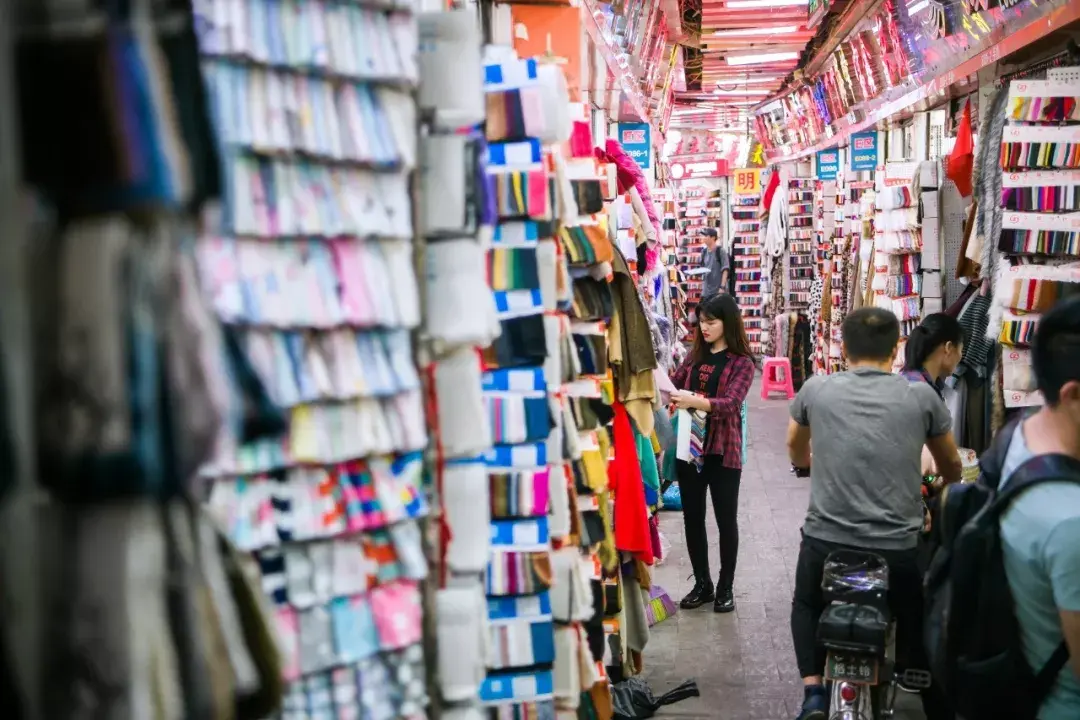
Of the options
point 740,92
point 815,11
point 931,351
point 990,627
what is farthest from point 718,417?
point 740,92

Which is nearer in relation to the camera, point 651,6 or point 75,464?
point 75,464

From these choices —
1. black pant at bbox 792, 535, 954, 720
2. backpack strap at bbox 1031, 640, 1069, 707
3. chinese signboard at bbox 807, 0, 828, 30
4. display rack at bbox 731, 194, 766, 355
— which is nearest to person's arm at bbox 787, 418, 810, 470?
black pant at bbox 792, 535, 954, 720

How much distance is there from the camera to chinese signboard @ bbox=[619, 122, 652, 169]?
1029 centimetres

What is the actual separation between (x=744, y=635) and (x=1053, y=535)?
3.57 metres

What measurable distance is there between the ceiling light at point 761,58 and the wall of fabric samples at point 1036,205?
1188 centimetres

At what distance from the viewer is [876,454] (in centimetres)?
379

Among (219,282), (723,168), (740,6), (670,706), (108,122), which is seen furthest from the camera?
(723,168)

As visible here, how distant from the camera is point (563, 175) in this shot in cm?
343

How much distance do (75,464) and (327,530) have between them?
3.58 feet

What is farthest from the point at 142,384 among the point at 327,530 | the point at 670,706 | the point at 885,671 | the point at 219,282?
the point at 670,706

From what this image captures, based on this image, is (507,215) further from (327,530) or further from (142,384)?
(142,384)

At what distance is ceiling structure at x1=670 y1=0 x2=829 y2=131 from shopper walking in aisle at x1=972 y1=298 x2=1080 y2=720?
1118cm

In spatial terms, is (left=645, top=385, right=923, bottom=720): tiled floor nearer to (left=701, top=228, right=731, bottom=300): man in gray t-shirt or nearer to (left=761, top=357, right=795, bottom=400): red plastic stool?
(left=761, top=357, right=795, bottom=400): red plastic stool

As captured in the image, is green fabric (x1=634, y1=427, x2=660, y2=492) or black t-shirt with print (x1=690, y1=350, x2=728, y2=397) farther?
black t-shirt with print (x1=690, y1=350, x2=728, y2=397)
